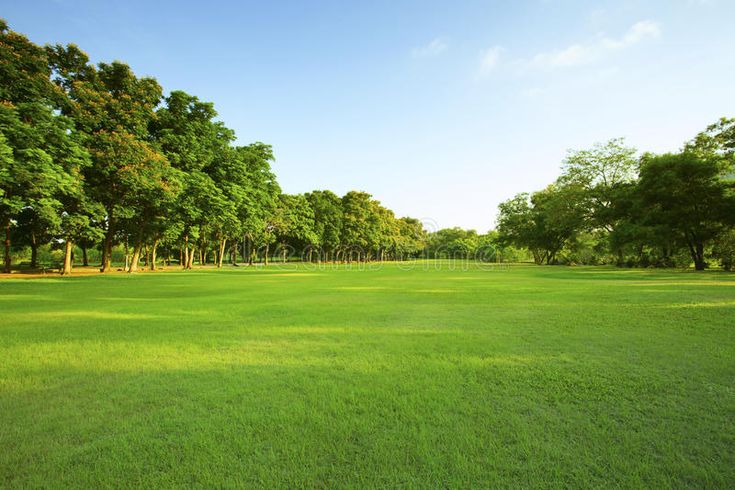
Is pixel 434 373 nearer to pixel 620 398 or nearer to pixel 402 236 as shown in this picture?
pixel 620 398

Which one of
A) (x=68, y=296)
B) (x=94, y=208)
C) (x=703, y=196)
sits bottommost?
(x=68, y=296)

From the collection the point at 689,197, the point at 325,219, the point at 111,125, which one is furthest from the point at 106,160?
the point at 689,197

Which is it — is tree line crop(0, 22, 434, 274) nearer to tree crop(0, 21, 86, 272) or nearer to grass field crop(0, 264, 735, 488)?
tree crop(0, 21, 86, 272)

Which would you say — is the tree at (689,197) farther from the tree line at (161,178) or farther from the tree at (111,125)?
the tree at (111,125)

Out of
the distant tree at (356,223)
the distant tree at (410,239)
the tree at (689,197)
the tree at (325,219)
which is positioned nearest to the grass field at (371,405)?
the tree at (689,197)

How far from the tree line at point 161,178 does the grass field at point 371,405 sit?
65.1 feet

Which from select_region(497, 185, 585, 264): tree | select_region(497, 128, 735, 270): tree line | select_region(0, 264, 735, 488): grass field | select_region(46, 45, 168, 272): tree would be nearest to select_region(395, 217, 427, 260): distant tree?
select_region(497, 185, 585, 264): tree

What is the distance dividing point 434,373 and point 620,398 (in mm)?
2127

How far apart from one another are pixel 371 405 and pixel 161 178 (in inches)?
1221

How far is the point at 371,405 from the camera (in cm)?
352

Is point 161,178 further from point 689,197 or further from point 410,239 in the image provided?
point 410,239

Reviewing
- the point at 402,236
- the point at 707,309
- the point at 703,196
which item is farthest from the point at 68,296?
the point at 402,236

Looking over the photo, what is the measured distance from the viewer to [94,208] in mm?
24781

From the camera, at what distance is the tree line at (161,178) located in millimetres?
20422
